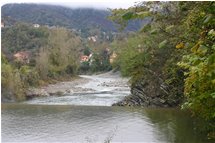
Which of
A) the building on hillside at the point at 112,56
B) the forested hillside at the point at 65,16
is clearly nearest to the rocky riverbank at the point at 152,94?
the building on hillside at the point at 112,56

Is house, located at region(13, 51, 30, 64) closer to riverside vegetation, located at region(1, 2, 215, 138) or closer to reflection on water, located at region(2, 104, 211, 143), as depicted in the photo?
riverside vegetation, located at region(1, 2, 215, 138)

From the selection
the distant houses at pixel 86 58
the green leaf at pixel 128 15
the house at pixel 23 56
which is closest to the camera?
the green leaf at pixel 128 15

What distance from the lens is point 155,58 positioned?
2222 centimetres

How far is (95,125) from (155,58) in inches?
294

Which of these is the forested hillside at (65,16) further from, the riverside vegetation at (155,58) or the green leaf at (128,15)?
the green leaf at (128,15)

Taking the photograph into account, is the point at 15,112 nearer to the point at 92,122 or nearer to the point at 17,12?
the point at 92,122

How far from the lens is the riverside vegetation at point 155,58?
2449 mm

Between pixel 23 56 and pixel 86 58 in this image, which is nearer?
pixel 23 56

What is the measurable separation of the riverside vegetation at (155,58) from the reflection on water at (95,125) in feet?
3.74

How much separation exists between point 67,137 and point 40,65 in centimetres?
2637

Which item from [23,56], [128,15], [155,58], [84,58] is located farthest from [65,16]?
[128,15]

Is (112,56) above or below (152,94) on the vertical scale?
above

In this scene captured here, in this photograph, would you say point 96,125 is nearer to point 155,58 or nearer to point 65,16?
point 155,58

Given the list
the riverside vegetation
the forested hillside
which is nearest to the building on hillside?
the riverside vegetation
